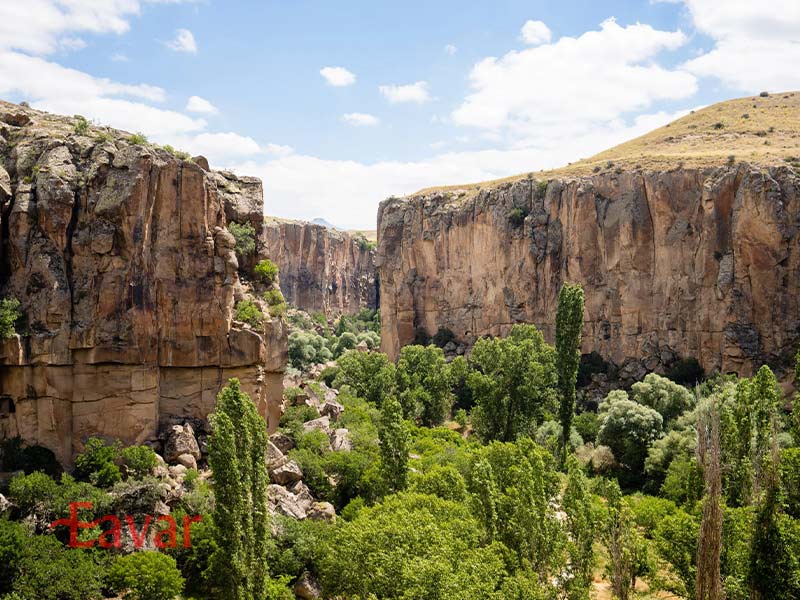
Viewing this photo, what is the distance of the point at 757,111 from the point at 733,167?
36.8 meters

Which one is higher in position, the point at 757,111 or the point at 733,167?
the point at 757,111

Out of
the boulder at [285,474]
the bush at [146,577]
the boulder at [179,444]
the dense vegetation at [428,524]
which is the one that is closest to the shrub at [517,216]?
the dense vegetation at [428,524]

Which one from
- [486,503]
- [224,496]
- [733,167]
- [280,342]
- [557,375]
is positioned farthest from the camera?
[733,167]

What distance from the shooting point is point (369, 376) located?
57.7 m

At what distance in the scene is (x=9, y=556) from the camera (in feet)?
77.4

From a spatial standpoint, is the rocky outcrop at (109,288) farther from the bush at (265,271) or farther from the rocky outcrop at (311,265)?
the rocky outcrop at (311,265)

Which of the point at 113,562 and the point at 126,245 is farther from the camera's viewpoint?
the point at 126,245

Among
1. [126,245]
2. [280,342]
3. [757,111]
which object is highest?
[757,111]

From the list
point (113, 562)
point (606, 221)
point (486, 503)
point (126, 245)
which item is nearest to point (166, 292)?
point (126, 245)

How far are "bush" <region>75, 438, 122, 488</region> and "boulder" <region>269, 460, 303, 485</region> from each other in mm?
7050

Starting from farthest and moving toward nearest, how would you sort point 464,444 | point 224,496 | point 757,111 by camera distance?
point 757,111, point 464,444, point 224,496

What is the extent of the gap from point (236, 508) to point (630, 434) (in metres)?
31.6

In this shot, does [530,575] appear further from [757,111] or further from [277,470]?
[757,111]

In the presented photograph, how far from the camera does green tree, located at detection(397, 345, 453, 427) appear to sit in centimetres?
5531
